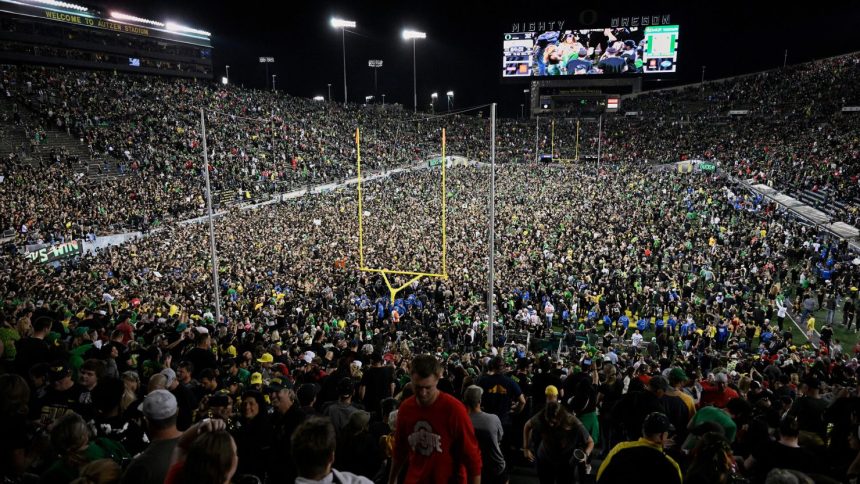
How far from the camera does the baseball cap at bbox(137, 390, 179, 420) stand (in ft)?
9.95

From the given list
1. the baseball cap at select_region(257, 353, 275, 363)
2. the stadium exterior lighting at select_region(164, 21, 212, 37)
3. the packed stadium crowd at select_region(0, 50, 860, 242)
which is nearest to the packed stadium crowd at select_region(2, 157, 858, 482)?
the baseball cap at select_region(257, 353, 275, 363)

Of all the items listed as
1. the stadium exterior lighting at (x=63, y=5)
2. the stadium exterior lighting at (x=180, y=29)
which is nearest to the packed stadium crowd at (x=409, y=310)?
the stadium exterior lighting at (x=63, y=5)

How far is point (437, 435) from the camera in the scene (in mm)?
3041

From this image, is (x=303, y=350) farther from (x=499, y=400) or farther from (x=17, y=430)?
(x=17, y=430)

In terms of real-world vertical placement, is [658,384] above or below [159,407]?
below

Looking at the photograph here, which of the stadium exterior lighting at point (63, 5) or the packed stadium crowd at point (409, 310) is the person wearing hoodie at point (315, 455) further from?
the stadium exterior lighting at point (63, 5)

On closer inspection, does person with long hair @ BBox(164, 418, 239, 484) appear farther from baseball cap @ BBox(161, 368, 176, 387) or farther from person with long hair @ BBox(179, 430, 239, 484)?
baseball cap @ BBox(161, 368, 176, 387)

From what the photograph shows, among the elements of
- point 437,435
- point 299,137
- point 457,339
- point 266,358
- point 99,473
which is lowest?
point 457,339

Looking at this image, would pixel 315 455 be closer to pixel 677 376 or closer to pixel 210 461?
pixel 210 461

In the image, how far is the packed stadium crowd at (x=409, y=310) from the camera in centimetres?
327

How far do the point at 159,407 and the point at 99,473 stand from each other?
610mm

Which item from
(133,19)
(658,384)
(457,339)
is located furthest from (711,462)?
(133,19)

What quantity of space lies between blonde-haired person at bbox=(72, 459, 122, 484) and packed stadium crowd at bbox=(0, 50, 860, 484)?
0.01 meters

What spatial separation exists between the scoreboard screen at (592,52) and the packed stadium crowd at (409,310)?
7.52 meters
